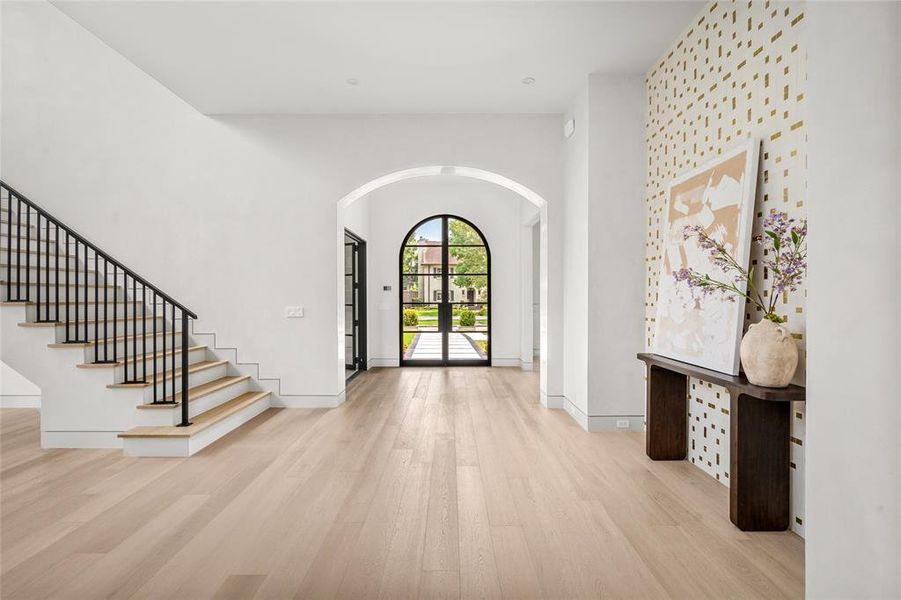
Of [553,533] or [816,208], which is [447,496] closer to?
[553,533]

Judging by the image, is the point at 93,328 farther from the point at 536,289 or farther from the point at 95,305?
the point at 536,289

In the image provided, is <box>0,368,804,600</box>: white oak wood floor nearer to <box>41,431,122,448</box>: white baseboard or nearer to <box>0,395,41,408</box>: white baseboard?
<box>41,431,122,448</box>: white baseboard

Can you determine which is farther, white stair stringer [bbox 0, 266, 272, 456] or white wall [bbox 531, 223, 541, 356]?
white wall [bbox 531, 223, 541, 356]

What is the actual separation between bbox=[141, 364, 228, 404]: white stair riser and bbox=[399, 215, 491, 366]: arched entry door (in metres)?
3.77

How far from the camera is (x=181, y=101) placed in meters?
5.29

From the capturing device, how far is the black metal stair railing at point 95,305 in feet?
12.8

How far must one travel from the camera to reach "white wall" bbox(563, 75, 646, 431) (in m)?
4.27

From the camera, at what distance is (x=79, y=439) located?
3828mm

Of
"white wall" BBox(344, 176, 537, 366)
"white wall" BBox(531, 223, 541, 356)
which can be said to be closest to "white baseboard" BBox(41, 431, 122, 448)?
"white wall" BBox(344, 176, 537, 366)

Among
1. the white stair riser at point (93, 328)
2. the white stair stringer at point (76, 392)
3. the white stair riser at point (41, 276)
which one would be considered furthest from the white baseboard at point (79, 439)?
the white stair riser at point (41, 276)

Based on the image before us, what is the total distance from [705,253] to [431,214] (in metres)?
5.88

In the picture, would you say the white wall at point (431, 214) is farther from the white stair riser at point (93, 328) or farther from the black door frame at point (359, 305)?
the white stair riser at point (93, 328)

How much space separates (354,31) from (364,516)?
3.31 meters

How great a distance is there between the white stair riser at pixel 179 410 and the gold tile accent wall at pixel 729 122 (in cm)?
398
